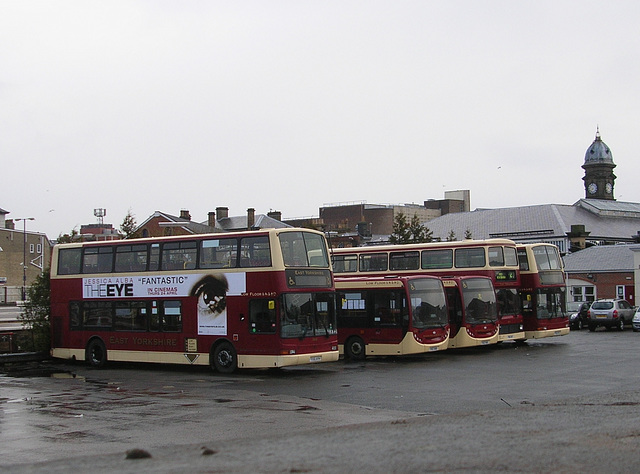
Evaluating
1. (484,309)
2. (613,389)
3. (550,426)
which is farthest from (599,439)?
(484,309)

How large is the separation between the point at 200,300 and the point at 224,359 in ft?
6.17

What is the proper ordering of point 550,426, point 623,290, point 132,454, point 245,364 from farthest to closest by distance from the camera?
point 623,290 → point 245,364 → point 550,426 → point 132,454

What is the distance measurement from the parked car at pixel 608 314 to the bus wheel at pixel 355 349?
2242cm

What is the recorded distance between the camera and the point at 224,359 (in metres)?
23.7

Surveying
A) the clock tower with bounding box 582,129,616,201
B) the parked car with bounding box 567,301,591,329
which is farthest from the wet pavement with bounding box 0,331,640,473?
the clock tower with bounding box 582,129,616,201

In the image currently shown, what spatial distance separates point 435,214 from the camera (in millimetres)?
117438

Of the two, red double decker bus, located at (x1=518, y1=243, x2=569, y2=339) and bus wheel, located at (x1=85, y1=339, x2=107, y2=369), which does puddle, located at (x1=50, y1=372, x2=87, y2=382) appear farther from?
red double decker bus, located at (x1=518, y1=243, x2=569, y2=339)

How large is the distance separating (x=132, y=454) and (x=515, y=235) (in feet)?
232

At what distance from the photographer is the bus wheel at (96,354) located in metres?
26.8

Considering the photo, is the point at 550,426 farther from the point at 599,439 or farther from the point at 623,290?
the point at 623,290

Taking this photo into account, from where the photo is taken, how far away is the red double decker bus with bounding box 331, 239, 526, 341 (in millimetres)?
32219

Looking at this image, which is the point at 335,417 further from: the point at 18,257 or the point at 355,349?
the point at 18,257

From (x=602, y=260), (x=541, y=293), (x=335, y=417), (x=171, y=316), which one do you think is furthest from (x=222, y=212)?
(x=335, y=417)

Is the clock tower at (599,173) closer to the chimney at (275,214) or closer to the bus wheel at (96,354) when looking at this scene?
the chimney at (275,214)
